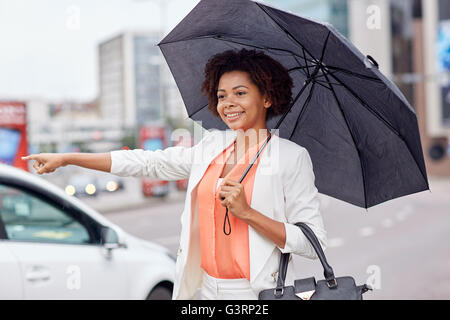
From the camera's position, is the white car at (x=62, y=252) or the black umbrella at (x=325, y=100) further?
the white car at (x=62, y=252)

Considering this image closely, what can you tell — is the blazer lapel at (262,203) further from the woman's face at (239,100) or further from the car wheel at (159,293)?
the car wheel at (159,293)

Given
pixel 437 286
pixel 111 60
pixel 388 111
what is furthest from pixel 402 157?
pixel 111 60

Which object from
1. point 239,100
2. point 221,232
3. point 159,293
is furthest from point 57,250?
point 239,100

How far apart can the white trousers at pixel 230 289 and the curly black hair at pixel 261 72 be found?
61 cm

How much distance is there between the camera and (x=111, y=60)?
29344 millimetres

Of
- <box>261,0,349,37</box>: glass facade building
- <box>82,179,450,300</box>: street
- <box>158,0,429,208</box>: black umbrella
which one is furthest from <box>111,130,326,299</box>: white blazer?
<box>261,0,349,37</box>: glass facade building

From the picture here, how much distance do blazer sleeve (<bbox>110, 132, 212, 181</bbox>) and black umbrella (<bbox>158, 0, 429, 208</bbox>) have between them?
384 millimetres

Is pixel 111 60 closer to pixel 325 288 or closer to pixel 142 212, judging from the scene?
pixel 142 212

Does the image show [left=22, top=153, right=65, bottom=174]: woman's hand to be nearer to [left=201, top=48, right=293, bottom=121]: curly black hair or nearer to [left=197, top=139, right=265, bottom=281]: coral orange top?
[left=197, top=139, right=265, bottom=281]: coral orange top

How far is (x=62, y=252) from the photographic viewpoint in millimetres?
3070

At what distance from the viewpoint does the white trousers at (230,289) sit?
1786 millimetres

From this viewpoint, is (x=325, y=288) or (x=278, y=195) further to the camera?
(x=278, y=195)

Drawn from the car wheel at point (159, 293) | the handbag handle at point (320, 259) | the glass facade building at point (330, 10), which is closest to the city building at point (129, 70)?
the glass facade building at point (330, 10)
